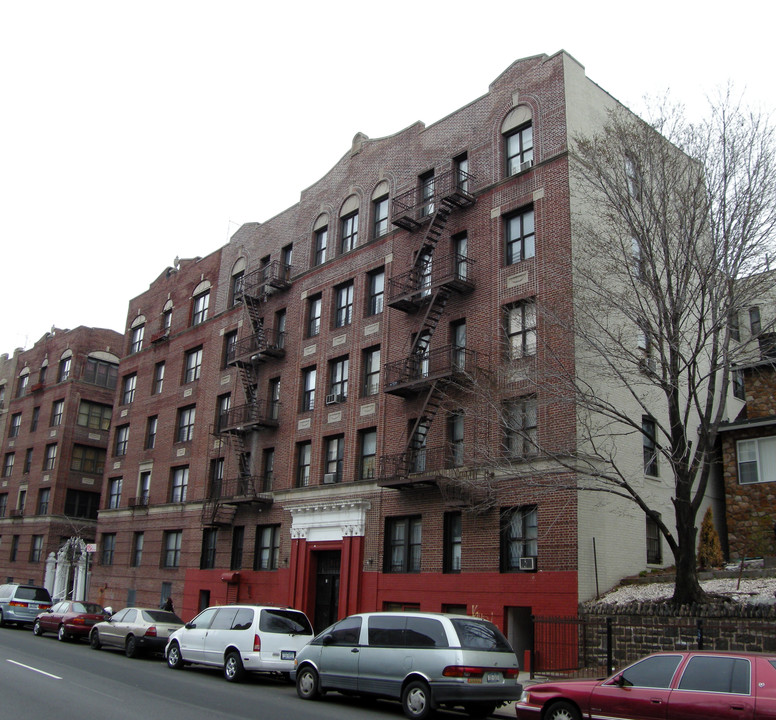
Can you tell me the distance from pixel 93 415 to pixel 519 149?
127ft

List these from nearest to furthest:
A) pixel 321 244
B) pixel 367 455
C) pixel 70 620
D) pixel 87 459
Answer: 1. pixel 70 620
2. pixel 367 455
3. pixel 321 244
4. pixel 87 459

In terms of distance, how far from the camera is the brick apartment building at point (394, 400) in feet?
72.3

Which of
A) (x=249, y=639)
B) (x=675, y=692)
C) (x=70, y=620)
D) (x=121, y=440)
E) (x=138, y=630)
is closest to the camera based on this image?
(x=675, y=692)

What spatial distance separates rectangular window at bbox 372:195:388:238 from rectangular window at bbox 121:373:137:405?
20.7 m

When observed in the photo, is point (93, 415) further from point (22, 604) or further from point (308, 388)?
point (308, 388)

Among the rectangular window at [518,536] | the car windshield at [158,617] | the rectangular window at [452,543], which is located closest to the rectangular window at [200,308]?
the car windshield at [158,617]

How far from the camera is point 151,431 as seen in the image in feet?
139

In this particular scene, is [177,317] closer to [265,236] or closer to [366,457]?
[265,236]

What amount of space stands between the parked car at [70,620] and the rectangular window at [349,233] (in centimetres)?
1656

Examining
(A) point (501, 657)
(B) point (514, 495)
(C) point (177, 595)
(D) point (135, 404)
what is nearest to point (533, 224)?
(B) point (514, 495)

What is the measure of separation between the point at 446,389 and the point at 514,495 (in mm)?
4303

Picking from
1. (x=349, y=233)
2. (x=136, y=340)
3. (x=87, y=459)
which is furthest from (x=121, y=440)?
(x=349, y=233)

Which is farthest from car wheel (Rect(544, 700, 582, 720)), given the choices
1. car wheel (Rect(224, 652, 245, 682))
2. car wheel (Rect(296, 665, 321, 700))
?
car wheel (Rect(224, 652, 245, 682))

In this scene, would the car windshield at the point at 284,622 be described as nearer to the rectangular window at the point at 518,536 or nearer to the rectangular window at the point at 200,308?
the rectangular window at the point at 518,536
